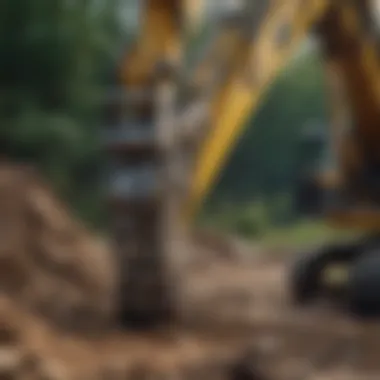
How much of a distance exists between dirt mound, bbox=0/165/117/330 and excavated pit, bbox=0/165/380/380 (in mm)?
11

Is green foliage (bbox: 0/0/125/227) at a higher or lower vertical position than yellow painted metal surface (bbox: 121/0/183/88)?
higher

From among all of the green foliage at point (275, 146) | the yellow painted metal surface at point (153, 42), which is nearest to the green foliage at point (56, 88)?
the green foliage at point (275, 146)

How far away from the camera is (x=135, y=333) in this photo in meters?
4.57

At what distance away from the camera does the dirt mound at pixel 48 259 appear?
17.4 ft

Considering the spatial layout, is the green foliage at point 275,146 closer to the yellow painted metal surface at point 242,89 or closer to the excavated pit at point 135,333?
the excavated pit at point 135,333

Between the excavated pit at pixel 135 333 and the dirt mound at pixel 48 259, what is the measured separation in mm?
11

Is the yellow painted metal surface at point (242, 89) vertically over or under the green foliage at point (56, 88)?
under

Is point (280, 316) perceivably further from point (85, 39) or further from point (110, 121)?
point (85, 39)

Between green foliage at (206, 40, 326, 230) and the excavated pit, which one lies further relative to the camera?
green foliage at (206, 40, 326, 230)

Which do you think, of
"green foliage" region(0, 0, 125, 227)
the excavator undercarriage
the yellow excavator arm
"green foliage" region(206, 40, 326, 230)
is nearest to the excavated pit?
the excavator undercarriage

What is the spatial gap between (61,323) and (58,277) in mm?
1470

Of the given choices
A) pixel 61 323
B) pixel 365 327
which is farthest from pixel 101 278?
pixel 365 327

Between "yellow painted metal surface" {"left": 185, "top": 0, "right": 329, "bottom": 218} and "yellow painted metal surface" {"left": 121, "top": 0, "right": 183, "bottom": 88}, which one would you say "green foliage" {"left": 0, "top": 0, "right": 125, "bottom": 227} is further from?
"yellow painted metal surface" {"left": 185, "top": 0, "right": 329, "bottom": 218}

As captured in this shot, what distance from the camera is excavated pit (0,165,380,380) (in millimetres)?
3824
